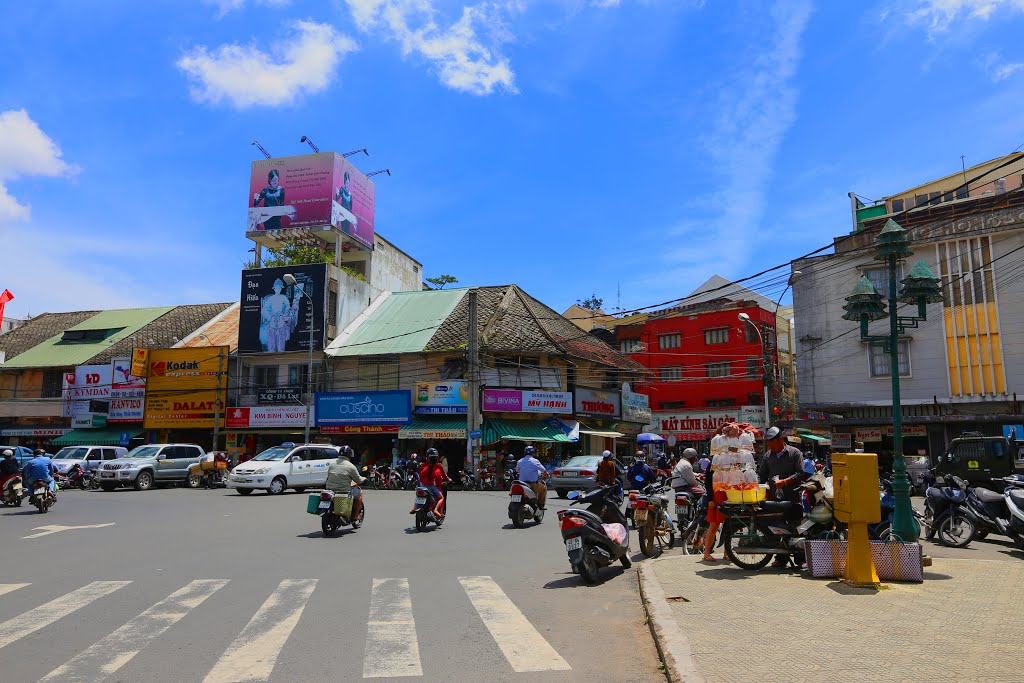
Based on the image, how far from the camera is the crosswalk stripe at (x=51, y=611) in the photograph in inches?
236

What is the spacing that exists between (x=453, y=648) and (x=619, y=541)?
12.4 ft

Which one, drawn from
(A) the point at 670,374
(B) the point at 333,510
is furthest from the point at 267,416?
(A) the point at 670,374

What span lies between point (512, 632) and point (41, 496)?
14760mm

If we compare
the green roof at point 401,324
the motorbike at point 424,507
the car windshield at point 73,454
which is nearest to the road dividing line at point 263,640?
the motorbike at point 424,507

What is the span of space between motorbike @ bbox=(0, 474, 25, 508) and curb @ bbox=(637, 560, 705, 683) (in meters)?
16.1

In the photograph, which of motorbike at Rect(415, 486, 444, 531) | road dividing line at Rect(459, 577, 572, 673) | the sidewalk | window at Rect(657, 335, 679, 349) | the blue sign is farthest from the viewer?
window at Rect(657, 335, 679, 349)

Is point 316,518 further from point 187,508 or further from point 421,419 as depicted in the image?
point 421,419

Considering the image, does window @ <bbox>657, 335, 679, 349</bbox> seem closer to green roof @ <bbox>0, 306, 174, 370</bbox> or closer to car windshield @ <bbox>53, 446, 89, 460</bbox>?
green roof @ <bbox>0, 306, 174, 370</bbox>

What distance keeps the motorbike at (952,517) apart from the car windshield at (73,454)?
2940 cm

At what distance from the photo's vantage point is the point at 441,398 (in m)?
32.3

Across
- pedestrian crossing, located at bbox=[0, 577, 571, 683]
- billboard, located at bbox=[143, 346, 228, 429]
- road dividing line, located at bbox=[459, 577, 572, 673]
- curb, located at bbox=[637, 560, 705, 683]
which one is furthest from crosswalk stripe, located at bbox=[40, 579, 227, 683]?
billboard, located at bbox=[143, 346, 228, 429]

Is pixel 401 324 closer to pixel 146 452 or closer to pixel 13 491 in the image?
pixel 146 452

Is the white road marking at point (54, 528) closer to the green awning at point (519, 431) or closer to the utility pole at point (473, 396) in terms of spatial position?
the utility pole at point (473, 396)

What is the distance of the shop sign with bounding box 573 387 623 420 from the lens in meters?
33.6
